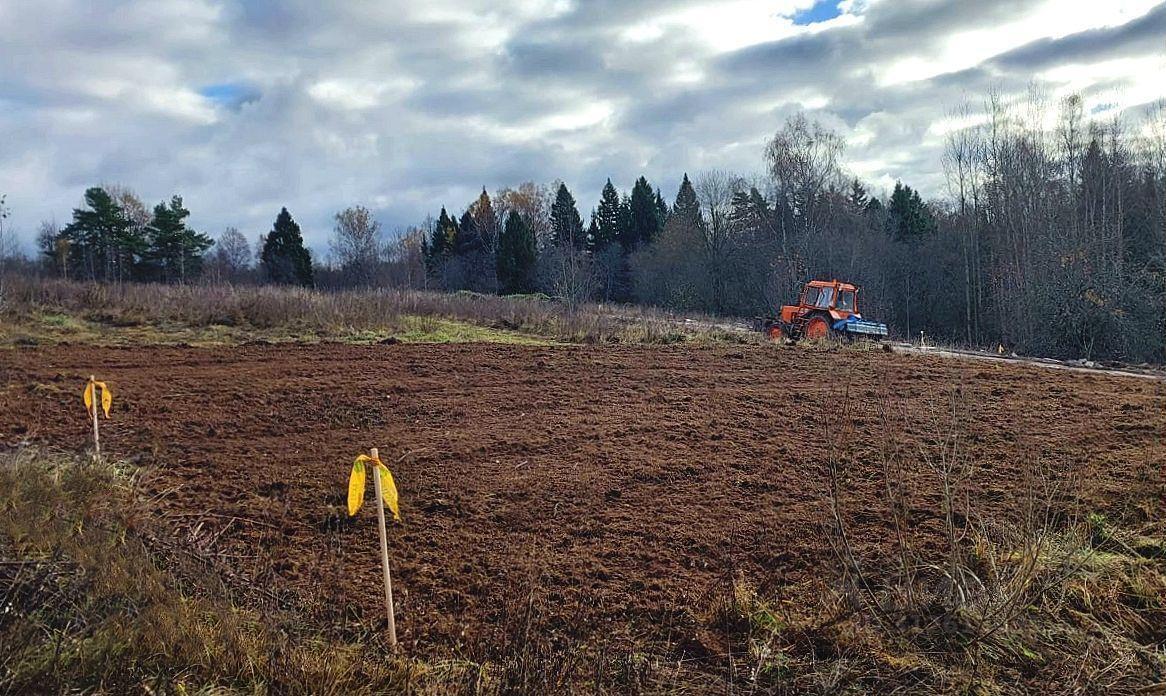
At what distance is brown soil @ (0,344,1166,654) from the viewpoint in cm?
359

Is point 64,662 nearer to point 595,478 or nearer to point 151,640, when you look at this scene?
point 151,640

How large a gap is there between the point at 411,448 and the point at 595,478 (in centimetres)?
184

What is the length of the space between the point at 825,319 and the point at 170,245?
37.0 m

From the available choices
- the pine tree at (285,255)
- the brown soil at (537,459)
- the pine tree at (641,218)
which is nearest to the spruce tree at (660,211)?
the pine tree at (641,218)

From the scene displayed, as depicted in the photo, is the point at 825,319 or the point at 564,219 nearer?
the point at 825,319

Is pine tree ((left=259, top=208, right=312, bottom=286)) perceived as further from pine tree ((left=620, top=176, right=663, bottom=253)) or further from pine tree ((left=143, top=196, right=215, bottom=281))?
pine tree ((left=620, top=176, right=663, bottom=253))

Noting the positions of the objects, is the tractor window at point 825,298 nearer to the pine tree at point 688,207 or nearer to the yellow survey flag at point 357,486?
the yellow survey flag at point 357,486

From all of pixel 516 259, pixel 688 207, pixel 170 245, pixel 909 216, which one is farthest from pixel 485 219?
pixel 909 216

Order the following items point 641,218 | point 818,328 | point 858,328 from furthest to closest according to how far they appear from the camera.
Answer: point 641,218 → point 818,328 → point 858,328

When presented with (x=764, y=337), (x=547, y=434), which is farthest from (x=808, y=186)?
(x=547, y=434)

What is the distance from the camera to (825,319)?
56.0 ft

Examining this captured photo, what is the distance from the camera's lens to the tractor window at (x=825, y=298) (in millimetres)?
17766

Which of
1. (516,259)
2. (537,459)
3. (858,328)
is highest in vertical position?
(516,259)

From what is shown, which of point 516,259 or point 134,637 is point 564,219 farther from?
point 134,637
